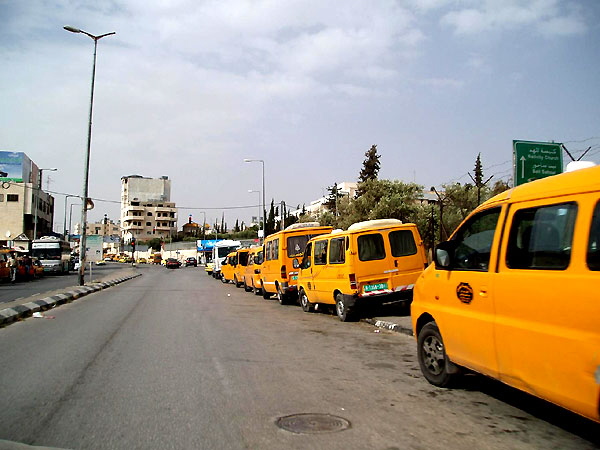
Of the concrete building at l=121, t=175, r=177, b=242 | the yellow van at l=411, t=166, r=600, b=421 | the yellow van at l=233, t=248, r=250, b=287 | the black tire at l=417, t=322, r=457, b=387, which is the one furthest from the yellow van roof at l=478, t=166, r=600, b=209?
the concrete building at l=121, t=175, r=177, b=242

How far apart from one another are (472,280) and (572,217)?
142 centimetres

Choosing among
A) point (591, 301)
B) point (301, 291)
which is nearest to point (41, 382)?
point (591, 301)

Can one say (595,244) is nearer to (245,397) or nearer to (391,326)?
(245,397)

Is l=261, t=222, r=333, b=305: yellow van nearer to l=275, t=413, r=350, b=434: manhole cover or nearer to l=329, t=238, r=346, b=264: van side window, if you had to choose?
l=329, t=238, r=346, b=264: van side window

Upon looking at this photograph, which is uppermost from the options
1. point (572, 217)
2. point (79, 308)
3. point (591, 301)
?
point (572, 217)

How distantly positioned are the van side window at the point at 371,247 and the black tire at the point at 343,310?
1186mm

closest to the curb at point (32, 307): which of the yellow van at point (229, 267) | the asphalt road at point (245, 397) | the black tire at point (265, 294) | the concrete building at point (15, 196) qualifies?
the asphalt road at point (245, 397)

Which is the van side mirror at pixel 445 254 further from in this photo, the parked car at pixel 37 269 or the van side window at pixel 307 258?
the parked car at pixel 37 269

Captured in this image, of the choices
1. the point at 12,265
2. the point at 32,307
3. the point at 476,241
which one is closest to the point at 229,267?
the point at 12,265

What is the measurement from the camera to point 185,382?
6629 millimetres

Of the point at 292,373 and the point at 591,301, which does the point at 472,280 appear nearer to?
the point at 591,301

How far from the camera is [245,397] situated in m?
5.93

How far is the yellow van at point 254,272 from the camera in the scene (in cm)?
2305

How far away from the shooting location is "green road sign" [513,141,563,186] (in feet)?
47.5
